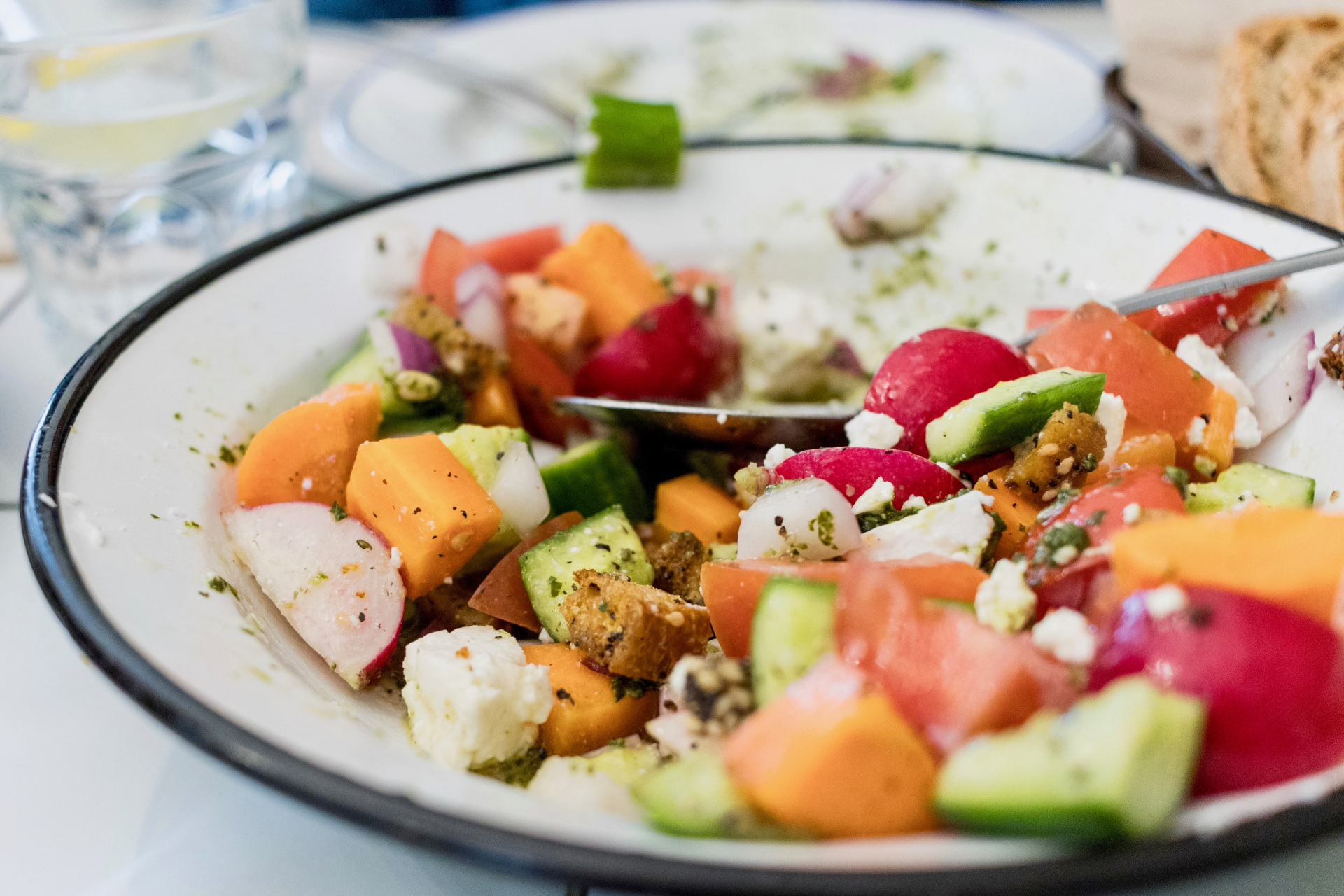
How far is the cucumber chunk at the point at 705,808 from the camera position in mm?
606

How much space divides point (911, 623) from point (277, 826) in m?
0.58

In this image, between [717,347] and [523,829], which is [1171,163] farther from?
[523,829]

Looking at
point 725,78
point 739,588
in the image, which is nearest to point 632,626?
point 739,588

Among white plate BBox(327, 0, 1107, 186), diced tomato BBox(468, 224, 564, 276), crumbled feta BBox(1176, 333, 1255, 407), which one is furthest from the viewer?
white plate BBox(327, 0, 1107, 186)

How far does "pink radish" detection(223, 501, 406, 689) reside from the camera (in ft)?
3.02

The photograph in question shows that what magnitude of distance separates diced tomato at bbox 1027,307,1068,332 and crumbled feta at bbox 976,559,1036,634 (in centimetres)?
59

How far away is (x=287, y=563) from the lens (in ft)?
3.15

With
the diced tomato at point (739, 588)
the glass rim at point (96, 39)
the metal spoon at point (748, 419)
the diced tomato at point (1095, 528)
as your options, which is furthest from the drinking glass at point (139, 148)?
the diced tomato at point (1095, 528)

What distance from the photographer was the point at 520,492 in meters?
1.07

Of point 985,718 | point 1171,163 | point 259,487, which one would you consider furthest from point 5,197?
point 1171,163

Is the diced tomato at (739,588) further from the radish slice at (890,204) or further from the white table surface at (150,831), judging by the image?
the radish slice at (890,204)

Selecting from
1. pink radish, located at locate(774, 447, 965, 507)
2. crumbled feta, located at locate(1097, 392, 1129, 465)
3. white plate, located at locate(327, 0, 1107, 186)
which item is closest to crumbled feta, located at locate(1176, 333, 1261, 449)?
crumbled feta, located at locate(1097, 392, 1129, 465)

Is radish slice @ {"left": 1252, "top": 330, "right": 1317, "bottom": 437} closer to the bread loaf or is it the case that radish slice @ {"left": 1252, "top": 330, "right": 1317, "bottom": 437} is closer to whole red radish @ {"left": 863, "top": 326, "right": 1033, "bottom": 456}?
whole red radish @ {"left": 863, "top": 326, "right": 1033, "bottom": 456}

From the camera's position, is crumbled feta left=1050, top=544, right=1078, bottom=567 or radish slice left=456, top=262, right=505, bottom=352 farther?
radish slice left=456, top=262, right=505, bottom=352
